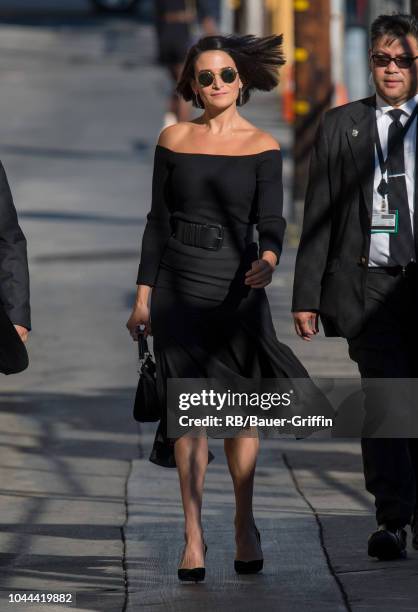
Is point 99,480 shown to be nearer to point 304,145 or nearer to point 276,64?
point 276,64

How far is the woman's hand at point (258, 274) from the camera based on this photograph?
6293mm

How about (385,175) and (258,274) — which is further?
(385,175)

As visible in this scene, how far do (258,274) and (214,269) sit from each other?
7.3 inches

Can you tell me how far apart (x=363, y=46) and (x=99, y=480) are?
656 inches

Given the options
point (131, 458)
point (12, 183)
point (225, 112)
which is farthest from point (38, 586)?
point (12, 183)

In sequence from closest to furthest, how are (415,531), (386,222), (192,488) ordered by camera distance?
(192,488) < (386,222) < (415,531)

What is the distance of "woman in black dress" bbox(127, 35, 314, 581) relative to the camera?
251 inches

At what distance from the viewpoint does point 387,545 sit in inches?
257

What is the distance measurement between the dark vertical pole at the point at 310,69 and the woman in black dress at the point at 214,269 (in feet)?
39.4

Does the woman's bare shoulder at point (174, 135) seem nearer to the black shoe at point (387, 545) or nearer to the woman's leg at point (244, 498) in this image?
the woman's leg at point (244, 498)

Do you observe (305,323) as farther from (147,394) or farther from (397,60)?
(397,60)

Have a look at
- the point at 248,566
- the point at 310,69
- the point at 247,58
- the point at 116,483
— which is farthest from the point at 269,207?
the point at 310,69

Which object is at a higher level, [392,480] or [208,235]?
[208,235]

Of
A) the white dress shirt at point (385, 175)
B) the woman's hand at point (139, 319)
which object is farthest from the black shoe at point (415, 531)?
the woman's hand at point (139, 319)
